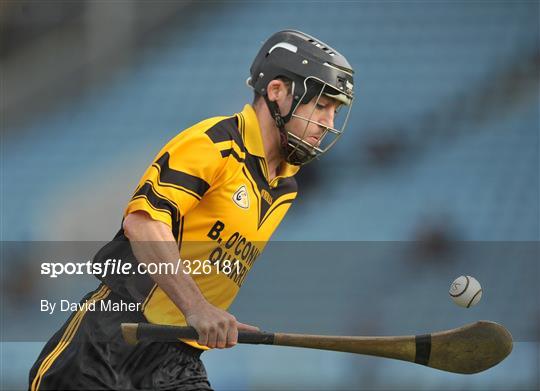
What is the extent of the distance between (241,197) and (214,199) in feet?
0.31

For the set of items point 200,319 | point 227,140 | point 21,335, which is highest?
point 227,140

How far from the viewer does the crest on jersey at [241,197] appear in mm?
3055

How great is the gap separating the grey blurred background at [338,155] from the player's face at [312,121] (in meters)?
1.89

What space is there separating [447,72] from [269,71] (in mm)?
2475

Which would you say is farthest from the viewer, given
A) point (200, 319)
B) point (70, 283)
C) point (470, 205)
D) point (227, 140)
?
point (470, 205)

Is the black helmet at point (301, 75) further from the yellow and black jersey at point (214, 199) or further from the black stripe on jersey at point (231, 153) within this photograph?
the black stripe on jersey at point (231, 153)

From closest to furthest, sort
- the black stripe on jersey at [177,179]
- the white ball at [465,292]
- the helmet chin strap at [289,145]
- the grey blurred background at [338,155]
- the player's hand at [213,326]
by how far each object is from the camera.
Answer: the player's hand at [213,326] → the black stripe on jersey at [177,179] → the helmet chin strap at [289,145] → the white ball at [465,292] → the grey blurred background at [338,155]

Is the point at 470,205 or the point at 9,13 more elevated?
the point at 9,13

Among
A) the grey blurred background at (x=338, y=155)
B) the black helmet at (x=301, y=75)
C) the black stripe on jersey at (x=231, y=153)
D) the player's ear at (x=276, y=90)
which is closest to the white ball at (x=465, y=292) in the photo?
the grey blurred background at (x=338, y=155)

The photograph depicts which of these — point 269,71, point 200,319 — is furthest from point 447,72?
point 200,319

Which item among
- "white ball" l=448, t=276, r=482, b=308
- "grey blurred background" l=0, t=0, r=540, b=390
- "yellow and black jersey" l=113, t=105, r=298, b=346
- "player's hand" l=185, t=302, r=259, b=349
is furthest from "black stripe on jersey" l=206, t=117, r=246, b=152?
"grey blurred background" l=0, t=0, r=540, b=390

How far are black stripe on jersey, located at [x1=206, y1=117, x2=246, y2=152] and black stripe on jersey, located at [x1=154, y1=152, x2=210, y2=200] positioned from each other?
13cm

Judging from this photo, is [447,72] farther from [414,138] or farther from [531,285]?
[531,285]

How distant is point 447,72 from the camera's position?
5582 millimetres
